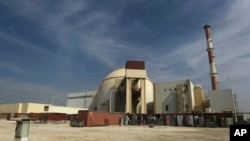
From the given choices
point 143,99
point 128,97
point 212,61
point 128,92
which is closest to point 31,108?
point 128,97

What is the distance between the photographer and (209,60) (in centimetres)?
6700

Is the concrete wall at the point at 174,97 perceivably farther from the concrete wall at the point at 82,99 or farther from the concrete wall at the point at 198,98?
the concrete wall at the point at 82,99

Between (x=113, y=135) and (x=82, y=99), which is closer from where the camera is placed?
(x=113, y=135)

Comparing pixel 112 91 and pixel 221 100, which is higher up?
pixel 112 91

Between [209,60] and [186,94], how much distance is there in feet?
46.5

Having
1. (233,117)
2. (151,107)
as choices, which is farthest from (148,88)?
(233,117)

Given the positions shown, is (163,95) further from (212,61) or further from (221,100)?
(212,61)

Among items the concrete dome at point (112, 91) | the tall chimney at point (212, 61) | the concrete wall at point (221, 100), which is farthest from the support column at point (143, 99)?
the tall chimney at point (212, 61)

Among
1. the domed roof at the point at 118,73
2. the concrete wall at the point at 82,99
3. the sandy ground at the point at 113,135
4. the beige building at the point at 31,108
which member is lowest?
the sandy ground at the point at 113,135

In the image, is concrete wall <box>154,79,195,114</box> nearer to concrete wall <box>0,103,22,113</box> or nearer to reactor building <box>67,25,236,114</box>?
reactor building <box>67,25,236,114</box>

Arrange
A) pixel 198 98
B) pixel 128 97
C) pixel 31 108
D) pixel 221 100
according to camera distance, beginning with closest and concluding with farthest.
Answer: pixel 221 100 → pixel 128 97 → pixel 198 98 → pixel 31 108

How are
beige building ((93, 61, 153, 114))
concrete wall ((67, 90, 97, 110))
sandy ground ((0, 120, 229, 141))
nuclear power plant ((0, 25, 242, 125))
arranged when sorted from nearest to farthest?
1. sandy ground ((0, 120, 229, 141))
2. nuclear power plant ((0, 25, 242, 125))
3. beige building ((93, 61, 153, 114))
4. concrete wall ((67, 90, 97, 110))

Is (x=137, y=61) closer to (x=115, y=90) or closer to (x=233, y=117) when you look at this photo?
(x=115, y=90)

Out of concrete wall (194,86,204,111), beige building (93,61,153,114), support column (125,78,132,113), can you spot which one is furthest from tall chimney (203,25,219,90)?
support column (125,78,132,113)
